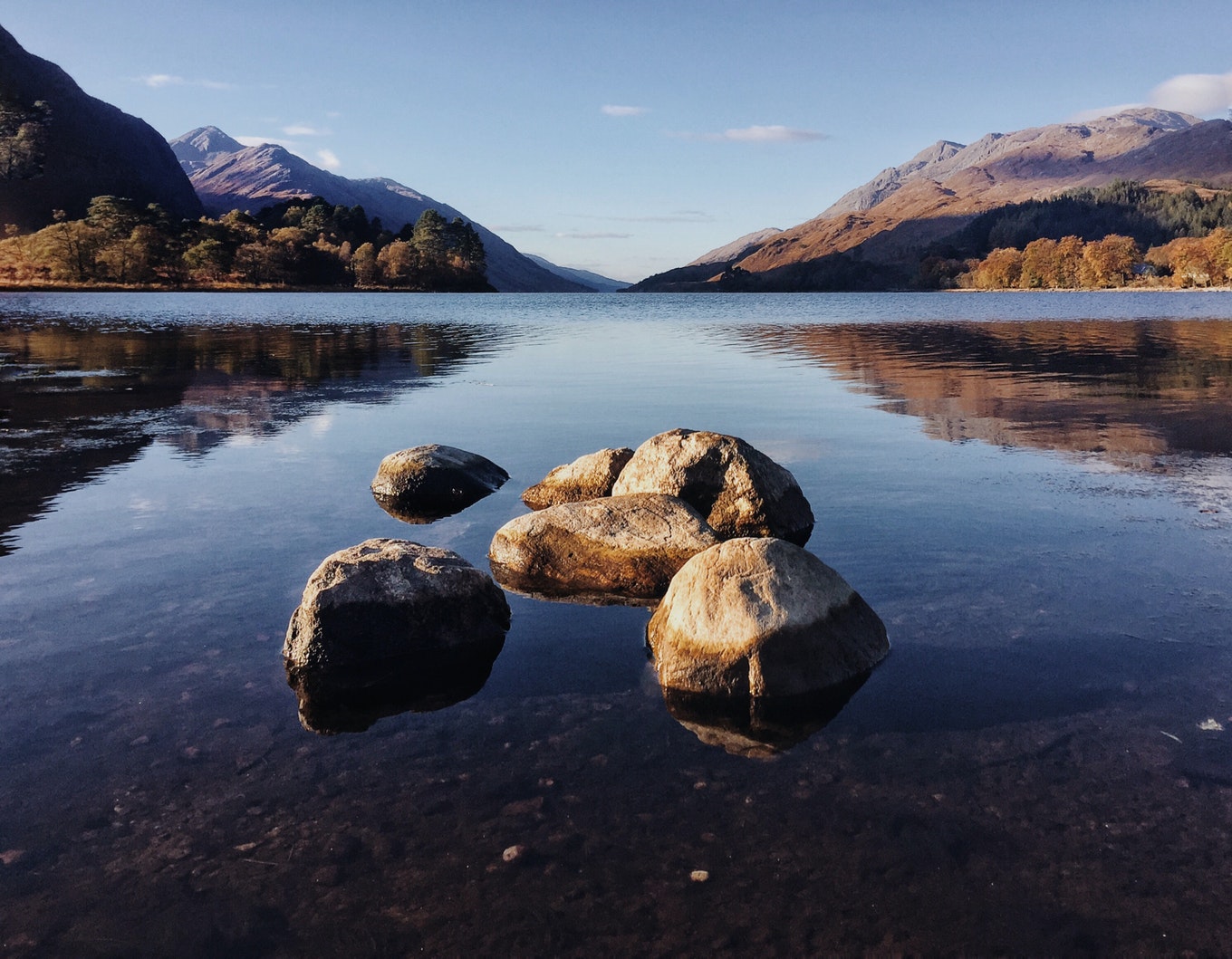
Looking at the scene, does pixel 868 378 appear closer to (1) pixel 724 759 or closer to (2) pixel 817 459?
(2) pixel 817 459

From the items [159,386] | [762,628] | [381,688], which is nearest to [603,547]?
[762,628]

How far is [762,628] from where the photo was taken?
805cm

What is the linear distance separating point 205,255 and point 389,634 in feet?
549

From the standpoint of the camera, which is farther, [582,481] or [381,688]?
[582,481]

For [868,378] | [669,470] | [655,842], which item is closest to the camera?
[655,842]

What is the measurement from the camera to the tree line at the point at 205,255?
144 m

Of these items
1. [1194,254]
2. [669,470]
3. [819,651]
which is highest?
[1194,254]

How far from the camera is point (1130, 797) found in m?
6.36

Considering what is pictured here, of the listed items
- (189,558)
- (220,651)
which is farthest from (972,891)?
(189,558)

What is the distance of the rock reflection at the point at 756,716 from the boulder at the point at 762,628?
3.1 inches

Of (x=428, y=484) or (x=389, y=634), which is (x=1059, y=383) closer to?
(x=428, y=484)

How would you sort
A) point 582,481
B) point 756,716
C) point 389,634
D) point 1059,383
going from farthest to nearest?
point 1059,383 → point 582,481 → point 389,634 → point 756,716

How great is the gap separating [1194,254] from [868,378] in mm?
203391

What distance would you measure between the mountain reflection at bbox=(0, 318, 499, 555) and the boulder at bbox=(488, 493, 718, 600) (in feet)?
24.3
